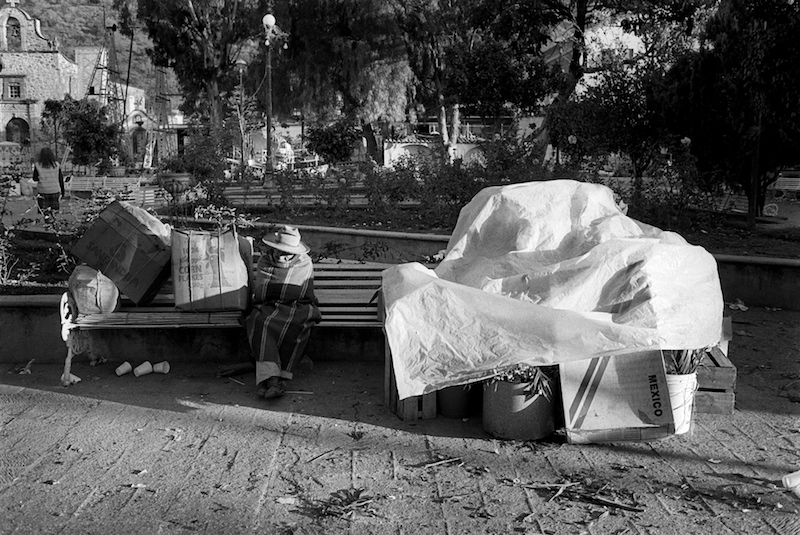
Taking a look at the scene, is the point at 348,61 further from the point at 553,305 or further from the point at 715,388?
the point at 553,305

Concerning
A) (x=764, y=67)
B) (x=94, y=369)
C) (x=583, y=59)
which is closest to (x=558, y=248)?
(x=94, y=369)

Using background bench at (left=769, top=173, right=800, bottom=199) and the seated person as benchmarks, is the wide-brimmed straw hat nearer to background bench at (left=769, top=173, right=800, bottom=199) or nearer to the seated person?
the seated person

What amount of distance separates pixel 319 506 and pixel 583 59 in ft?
51.6

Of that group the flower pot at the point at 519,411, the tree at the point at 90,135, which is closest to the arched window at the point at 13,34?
the tree at the point at 90,135

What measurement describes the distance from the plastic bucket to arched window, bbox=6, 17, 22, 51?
73177mm

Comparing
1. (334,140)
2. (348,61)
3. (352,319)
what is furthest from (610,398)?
(334,140)

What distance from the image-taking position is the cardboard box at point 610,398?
3998mm

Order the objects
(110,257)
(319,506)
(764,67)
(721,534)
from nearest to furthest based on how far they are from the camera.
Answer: (721,534) → (319,506) → (110,257) → (764,67)

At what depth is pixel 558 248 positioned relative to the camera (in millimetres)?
4594

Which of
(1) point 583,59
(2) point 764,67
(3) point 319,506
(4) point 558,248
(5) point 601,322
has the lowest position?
(3) point 319,506

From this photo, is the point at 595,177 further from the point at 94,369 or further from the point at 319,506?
the point at 319,506

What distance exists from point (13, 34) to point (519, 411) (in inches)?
2938

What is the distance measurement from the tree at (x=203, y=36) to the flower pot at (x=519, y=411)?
1075 inches

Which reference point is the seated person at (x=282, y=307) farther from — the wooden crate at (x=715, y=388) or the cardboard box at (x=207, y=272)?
the wooden crate at (x=715, y=388)
